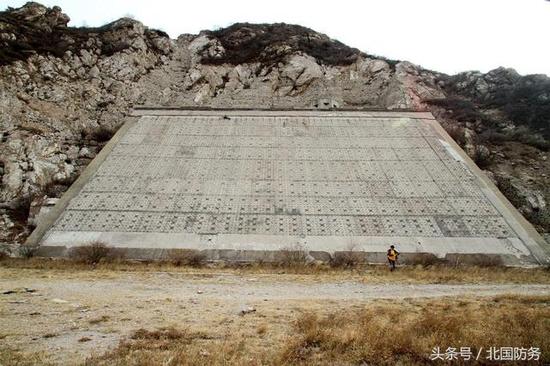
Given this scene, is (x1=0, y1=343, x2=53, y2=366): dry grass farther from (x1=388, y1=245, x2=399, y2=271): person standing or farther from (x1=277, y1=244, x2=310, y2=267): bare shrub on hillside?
(x1=388, y1=245, x2=399, y2=271): person standing

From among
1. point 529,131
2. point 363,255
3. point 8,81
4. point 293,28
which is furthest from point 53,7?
point 529,131

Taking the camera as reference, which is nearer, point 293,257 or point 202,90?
point 293,257

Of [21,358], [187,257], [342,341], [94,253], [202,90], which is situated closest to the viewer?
[21,358]

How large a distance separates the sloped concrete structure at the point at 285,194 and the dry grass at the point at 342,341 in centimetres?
661

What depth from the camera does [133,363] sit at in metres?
4.70

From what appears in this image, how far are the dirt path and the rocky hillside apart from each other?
256 inches

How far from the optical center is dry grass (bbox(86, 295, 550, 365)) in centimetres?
495

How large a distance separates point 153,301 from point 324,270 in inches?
214

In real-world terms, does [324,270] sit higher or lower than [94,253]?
lower

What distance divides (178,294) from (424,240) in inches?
325

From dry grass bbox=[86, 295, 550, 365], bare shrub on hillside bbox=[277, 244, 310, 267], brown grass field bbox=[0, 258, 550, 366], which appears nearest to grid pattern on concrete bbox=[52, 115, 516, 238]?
bare shrub on hillside bbox=[277, 244, 310, 267]

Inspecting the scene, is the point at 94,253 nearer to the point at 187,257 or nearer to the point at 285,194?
the point at 187,257

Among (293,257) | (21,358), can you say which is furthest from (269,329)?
(293,257)

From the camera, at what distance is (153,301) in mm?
7965
